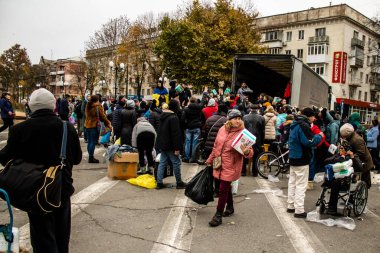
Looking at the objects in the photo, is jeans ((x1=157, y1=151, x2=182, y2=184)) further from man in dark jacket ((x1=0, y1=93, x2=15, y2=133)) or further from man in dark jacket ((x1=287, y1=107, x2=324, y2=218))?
man in dark jacket ((x1=0, y1=93, x2=15, y2=133))

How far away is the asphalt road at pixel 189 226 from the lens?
4.92m

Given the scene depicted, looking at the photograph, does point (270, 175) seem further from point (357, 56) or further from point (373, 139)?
point (357, 56)

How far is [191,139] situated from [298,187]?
5312 mm

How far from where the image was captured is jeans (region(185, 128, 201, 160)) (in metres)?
11.3

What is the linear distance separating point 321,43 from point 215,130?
46.2 metres

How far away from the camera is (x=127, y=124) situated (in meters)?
10.2

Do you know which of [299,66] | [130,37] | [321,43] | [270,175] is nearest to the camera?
[270,175]

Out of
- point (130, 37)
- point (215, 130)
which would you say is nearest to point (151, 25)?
point (130, 37)

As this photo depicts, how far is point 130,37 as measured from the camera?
4300 centimetres

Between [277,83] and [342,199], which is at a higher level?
[277,83]

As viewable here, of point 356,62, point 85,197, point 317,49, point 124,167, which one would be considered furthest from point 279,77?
point 356,62

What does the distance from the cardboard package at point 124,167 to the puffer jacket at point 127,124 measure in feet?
3.96

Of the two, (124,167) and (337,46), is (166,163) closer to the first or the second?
(124,167)

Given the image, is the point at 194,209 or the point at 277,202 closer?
the point at 194,209
